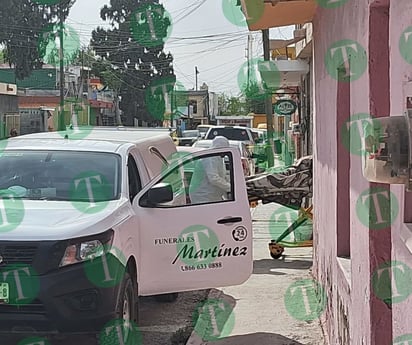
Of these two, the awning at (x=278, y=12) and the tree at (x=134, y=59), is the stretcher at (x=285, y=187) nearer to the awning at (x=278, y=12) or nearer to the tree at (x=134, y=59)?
the awning at (x=278, y=12)

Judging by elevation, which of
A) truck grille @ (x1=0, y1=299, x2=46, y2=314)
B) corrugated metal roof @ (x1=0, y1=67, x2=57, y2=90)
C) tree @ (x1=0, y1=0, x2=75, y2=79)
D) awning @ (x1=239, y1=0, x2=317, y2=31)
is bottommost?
truck grille @ (x1=0, y1=299, x2=46, y2=314)

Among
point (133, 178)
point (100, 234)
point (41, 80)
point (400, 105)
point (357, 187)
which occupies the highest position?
point (41, 80)

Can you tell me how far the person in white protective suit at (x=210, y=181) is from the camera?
25.1ft

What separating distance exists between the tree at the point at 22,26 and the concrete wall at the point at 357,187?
45542 millimetres

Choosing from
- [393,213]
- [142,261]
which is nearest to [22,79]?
[142,261]

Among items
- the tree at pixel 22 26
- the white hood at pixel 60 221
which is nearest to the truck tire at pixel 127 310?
the white hood at pixel 60 221

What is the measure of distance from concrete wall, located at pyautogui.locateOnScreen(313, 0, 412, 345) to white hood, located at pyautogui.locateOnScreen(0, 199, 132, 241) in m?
1.88

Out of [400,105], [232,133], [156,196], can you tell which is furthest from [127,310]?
[232,133]

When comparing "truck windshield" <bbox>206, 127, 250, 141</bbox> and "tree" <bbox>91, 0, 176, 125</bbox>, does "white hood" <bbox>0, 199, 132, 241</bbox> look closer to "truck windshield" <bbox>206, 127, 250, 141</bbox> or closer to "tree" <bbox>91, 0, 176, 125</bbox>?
"truck windshield" <bbox>206, 127, 250, 141</bbox>

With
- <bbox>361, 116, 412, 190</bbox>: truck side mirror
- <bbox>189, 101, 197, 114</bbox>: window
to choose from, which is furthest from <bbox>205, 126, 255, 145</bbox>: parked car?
<bbox>189, 101, 197, 114</bbox>: window

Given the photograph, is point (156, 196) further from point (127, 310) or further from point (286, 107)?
point (286, 107)

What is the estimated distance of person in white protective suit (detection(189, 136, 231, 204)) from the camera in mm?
7654

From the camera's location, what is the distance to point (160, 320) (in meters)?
7.93

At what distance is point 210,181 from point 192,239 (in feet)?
3.68
